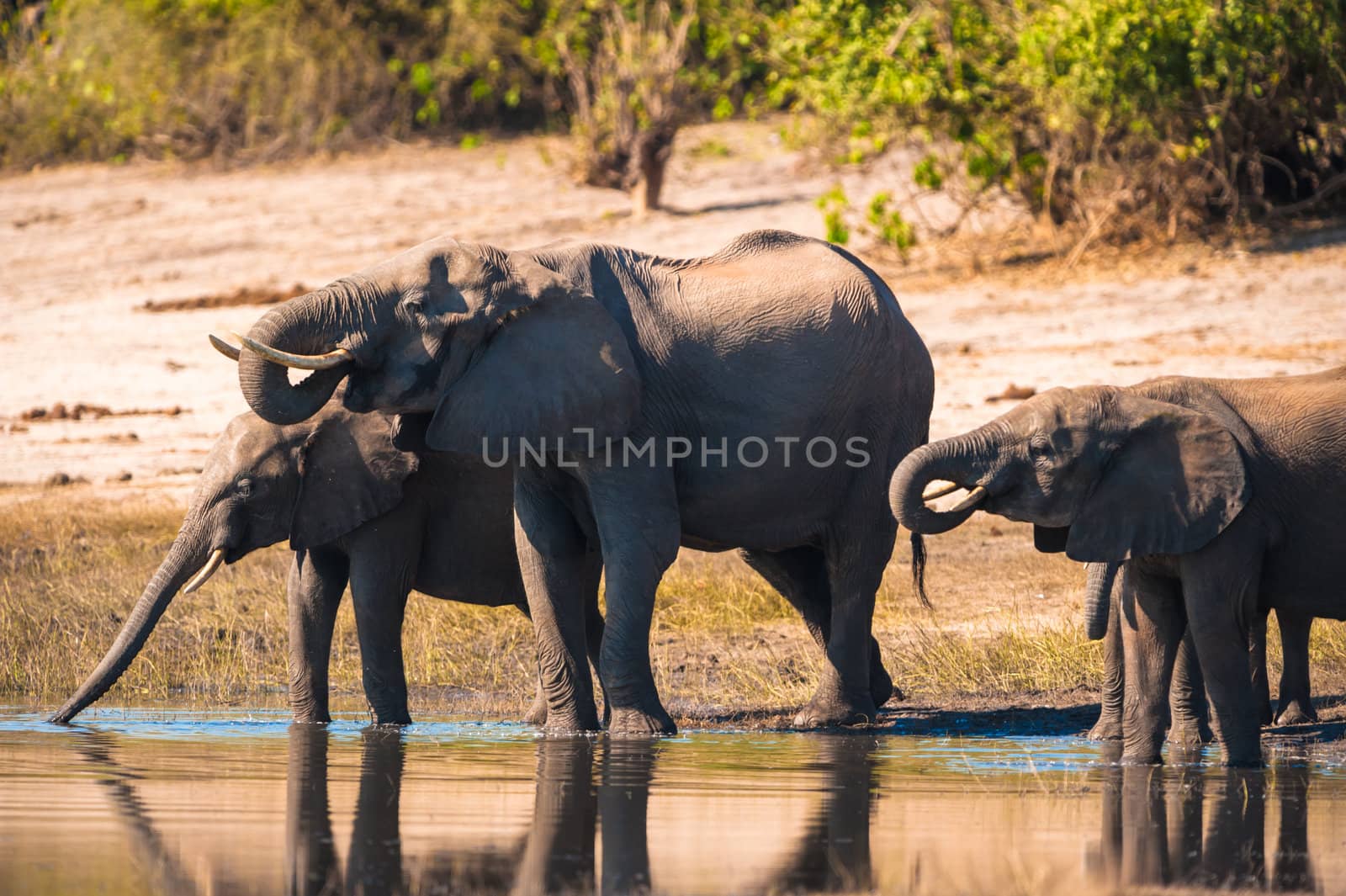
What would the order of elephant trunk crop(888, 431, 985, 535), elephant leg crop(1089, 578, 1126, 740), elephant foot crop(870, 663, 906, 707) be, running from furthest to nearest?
elephant foot crop(870, 663, 906, 707), elephant leg crop(1089, 578, 1126, 740), elephant trunk crop(888, 431, 985, 535)

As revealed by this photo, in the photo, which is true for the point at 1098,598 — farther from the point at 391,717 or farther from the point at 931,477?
the point at 391,717

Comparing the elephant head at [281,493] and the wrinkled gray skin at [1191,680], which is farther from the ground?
the elephant head at [281,493]

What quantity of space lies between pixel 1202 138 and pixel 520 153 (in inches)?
329

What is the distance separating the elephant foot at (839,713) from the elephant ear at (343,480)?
1841 millimetres

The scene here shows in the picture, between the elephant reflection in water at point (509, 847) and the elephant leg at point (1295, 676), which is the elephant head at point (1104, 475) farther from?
the elephant leg at point (1295, 676)

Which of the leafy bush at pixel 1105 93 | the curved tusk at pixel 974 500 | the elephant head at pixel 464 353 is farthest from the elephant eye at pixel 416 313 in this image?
the leafy bush at pixel 1105 93

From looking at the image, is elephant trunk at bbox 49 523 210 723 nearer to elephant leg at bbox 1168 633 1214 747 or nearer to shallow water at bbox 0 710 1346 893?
shallow water at bbox 0 710 1346 893

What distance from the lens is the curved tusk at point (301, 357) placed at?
7.88 meters

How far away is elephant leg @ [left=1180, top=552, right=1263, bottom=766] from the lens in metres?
7.46

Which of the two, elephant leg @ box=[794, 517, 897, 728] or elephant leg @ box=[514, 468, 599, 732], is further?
elephant leg @ box=[794, 517, 897, 728]

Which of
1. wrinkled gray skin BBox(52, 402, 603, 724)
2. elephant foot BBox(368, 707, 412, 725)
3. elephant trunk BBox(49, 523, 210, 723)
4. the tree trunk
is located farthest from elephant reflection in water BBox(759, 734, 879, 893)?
the tree trunk

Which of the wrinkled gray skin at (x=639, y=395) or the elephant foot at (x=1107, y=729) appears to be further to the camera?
the elephant foot at (x=1107, y=729)

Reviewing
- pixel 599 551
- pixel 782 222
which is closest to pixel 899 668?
pixel 599 551

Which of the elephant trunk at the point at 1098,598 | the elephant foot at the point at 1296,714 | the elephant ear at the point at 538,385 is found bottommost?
the elephant foot at the point at 1296,714
